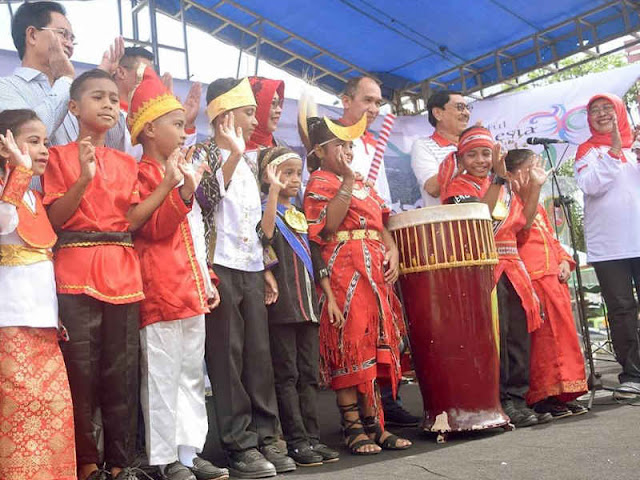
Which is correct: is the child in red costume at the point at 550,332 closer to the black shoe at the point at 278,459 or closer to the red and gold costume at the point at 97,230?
the black shoe at the point at 278,459

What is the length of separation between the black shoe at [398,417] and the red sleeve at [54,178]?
216 centimetres

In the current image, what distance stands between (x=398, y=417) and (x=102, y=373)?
1869 mm

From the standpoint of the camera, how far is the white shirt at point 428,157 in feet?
13.5

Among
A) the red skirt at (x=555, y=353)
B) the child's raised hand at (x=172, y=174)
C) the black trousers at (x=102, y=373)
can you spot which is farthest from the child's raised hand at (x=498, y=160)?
the black trousers at (x=102, y=373)

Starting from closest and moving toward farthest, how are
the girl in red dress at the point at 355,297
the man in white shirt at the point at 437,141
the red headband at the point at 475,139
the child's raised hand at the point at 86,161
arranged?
1. the child's raised hand at the point at 86,161
2. the girl in red dress at the point at 355,297
3. the red headband at the point at 475,139
4. the man in white shirt at the point at 437,141

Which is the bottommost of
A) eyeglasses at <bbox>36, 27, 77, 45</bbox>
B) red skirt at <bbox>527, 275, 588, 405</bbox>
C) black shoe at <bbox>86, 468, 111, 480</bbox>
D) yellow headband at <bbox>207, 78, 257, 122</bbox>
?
black shoe at <bbox>86, 468, 111, 480</bbox>

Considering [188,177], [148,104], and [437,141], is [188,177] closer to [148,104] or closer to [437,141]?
[148,104]

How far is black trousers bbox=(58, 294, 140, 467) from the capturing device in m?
2.38

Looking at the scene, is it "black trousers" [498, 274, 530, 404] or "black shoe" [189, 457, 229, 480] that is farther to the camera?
"black trousers" [498, 274, 530, 404]

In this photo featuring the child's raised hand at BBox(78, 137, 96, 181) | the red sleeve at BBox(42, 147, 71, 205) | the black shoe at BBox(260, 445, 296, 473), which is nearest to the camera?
the child's raised hand at BBox(78, 137, 96, 181)

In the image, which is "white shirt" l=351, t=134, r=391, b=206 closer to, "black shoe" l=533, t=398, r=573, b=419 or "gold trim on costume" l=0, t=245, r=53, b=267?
"black shoe" l=533, t=398, r=573, b=419

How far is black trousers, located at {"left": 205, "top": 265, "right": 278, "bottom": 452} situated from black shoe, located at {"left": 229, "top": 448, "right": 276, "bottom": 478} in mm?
33

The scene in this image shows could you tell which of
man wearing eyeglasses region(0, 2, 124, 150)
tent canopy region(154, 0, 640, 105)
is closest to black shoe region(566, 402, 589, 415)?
man wearing eyeglasses region(0, 2, 124, 150)

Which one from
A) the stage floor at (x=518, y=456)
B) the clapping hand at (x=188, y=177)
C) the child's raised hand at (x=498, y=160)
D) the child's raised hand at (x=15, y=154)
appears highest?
the child's raised hand at (x=498, y=160)
